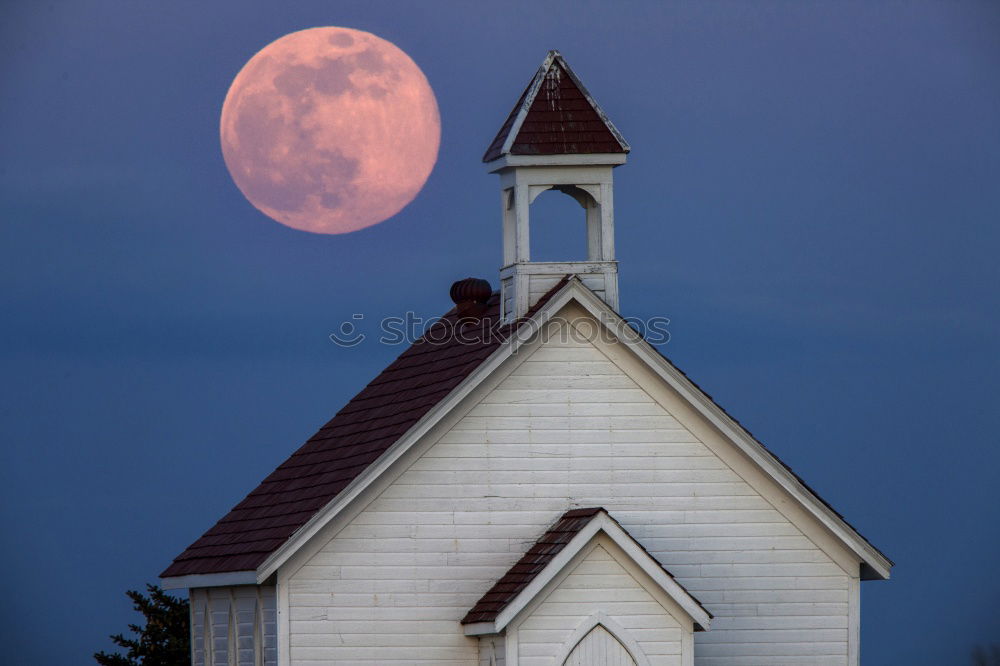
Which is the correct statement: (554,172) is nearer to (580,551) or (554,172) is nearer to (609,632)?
(580,551)

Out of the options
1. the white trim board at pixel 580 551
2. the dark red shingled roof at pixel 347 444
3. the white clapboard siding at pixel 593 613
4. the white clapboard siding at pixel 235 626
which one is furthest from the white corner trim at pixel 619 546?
the white clapboard siding at pixel 235 626

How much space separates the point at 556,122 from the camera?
111 feet

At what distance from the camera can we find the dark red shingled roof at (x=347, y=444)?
105 ft

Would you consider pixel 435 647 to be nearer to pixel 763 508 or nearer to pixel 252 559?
pixel 252 559

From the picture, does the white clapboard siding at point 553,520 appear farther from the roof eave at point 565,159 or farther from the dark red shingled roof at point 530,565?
the roof eave at point 565,159

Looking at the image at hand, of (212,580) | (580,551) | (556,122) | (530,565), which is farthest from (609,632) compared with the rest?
(556,122)

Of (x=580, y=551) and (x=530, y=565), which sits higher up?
(x=580, y=551)

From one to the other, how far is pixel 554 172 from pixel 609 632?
7.75m

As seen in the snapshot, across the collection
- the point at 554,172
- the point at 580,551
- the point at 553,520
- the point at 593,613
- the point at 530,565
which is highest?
the point at 554,172

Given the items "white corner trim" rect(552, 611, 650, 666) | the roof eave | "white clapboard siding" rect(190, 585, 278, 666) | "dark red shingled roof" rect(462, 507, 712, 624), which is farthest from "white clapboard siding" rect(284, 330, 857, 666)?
the roof eave

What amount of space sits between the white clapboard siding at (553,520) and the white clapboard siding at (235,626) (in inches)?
53.8

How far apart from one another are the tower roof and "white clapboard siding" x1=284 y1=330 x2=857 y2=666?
341cm

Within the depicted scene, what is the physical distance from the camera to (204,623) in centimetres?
3669

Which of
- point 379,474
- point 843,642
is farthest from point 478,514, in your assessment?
point 843,642
